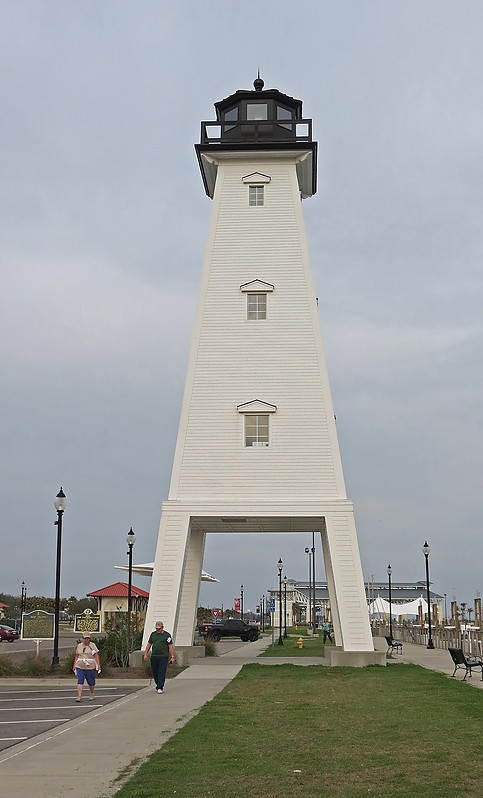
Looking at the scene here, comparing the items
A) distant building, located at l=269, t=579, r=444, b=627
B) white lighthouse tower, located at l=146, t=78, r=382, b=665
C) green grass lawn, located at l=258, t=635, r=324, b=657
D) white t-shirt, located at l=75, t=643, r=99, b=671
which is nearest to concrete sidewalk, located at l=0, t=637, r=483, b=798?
white t-shirt, located at l=75, t=643, r=99, b=671

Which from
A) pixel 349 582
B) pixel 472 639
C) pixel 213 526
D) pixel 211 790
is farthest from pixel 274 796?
pixel 472 639

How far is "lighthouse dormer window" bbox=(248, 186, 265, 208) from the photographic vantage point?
1188 inches

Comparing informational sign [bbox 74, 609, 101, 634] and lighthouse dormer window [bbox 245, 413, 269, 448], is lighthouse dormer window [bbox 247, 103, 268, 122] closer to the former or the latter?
lighthouse dormer window [bbox 245, 413, 269, 448]

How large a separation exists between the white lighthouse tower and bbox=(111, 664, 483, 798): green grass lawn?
7.26 m

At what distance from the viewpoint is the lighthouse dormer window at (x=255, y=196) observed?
99.0 ft

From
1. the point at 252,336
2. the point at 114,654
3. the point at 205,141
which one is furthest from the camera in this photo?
the point at 205,141

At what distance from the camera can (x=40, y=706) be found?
57.3 ft

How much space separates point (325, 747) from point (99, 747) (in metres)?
2.98

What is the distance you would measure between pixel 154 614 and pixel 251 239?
1244 cm

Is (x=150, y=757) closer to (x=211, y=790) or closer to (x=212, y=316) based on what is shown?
(x=211, y=790)

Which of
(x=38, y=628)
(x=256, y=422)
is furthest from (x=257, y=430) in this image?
(x=38, y=628)

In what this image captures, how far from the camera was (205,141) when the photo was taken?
100ft

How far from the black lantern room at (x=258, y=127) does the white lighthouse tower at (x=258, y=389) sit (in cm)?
4

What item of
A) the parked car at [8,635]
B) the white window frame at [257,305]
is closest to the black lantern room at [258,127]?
the white window frame at [257,305]
